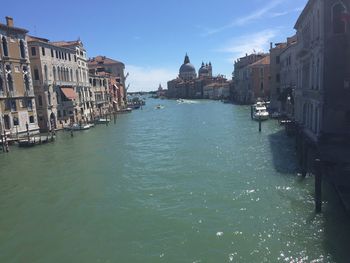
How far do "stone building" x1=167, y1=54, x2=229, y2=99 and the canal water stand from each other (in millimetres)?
92186

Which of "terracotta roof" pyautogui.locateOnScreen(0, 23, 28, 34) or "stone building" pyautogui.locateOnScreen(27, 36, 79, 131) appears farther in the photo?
"stone building" pyautogui.locateOnScreen(27, 36, 79, 131)

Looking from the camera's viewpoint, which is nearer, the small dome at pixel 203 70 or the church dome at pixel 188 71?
the church dome at pixel 188 71

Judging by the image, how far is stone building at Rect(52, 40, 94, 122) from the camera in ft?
148

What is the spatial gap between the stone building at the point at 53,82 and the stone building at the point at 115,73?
24.5 metres

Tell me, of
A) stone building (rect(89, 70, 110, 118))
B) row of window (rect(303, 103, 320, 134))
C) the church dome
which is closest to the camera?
row of window (rect(303, 103, 320, 134))

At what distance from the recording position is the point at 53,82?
38.6 meters

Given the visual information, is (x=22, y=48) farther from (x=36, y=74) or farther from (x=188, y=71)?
(x=188, y=71)

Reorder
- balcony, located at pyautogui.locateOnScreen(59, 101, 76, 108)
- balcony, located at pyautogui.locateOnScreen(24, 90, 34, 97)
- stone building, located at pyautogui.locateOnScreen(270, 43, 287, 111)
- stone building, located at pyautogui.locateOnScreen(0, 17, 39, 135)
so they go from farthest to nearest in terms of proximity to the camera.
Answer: stone building, located at pyautogui.locateOnScreen(270, 43, 287, 111) → balcony, located at pyautogui.locateOnScreen(59, 101, 76, 108) → balcony, located at pyautogui.locateOnScreen(24, 90, 34, 97) → stone building, located at pyautogui.locateOnScreen(0, 17, 39, 135)

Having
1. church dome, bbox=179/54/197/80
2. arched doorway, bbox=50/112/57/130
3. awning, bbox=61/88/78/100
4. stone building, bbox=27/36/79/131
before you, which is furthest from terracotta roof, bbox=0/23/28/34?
church dome, bbox=179/54/197/80

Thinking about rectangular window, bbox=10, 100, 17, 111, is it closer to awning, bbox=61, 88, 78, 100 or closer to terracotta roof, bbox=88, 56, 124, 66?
awning, bbox=61, 88, 78, 100

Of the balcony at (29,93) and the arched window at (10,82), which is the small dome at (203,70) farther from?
the arched window at (10,82)

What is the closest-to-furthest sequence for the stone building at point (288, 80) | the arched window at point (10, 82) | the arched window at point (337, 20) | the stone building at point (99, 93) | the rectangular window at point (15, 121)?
the arched window at point (337, 20) → the arched window at point (10, 82) → the rectangular window at point (15, 121) → the stone building at point (288, 80) → the stone building at point (99, 93)

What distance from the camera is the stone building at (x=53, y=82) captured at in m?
36.1

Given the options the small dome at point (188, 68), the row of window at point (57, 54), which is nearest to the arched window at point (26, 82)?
the row of window at point (57, 54)
